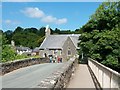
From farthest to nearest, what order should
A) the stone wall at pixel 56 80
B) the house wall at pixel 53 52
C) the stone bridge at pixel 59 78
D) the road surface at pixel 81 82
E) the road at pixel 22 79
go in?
1. the house wall at pixel 53 52
2. the road surface at pixel 81 82
3. the road at pixel 22 79
4. the stone bridge at pixel 59 78
5. the stone wall at pixel 56 80

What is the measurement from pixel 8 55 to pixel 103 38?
604 inches

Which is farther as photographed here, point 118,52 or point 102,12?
point 102,12

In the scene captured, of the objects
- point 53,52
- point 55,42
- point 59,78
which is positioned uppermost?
point 55,42

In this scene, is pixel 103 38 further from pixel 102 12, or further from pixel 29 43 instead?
pixel 29 43

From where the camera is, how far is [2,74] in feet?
69.1

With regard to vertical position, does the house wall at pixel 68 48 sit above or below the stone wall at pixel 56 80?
above

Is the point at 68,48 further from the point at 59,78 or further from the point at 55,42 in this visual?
the point at 59,78

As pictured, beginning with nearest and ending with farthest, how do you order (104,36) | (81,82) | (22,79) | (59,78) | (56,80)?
(56,80)
(59,78)
(81,82)
(22,79)
(104,36)

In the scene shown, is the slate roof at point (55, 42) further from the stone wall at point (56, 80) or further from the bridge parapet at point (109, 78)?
the bridge parapet at point (109, 78)

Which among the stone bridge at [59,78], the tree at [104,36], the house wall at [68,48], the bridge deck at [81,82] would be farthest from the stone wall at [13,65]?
the house wall at [68,48]

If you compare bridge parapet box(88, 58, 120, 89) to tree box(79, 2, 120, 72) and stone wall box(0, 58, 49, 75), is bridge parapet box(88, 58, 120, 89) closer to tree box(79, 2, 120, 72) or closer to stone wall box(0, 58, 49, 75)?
stone wall box(0, 58, 49, 75)

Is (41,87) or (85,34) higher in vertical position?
(85,34)

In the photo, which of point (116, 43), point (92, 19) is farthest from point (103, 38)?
point (92, 19)

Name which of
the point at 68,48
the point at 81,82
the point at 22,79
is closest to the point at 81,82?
the point at 81,82
